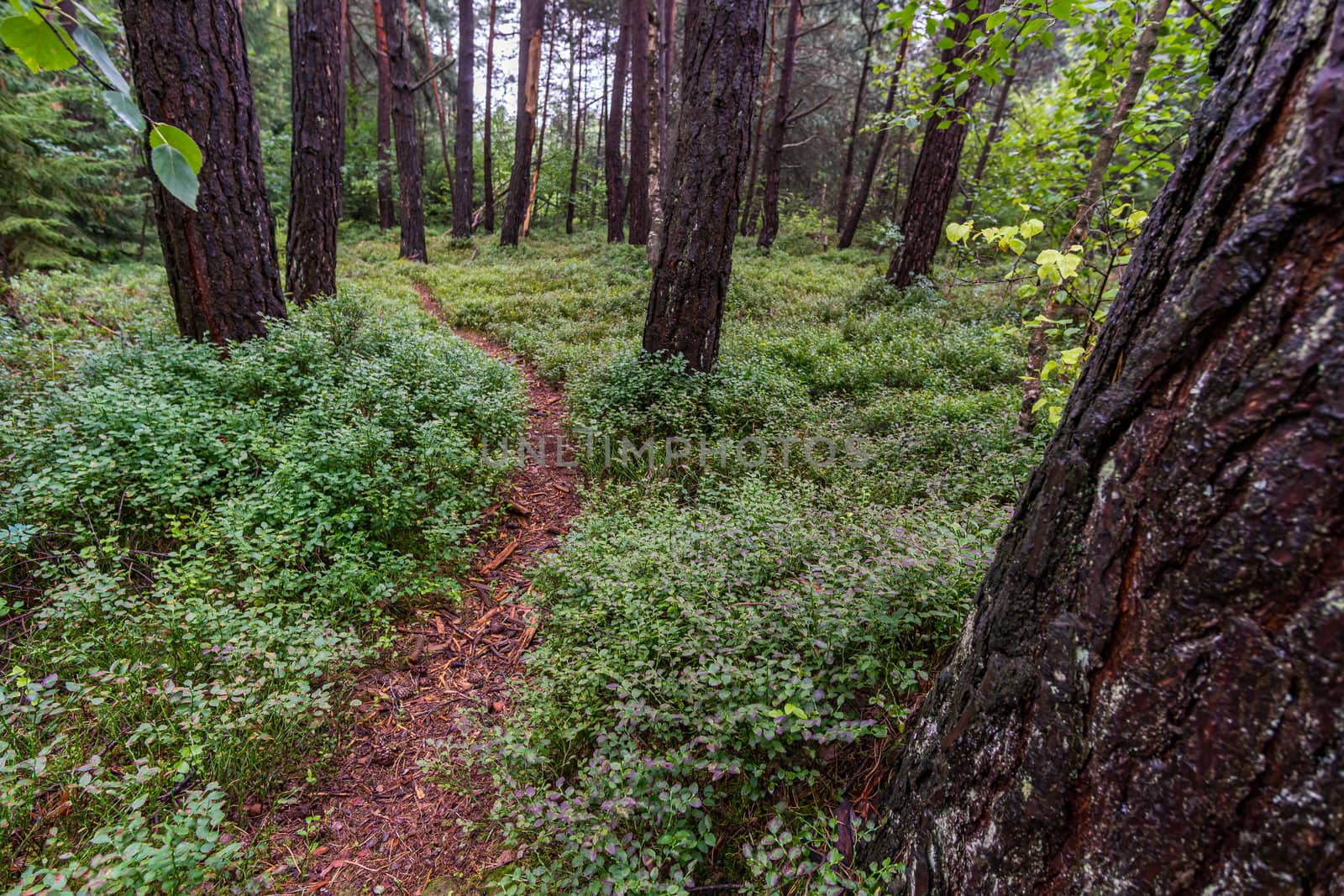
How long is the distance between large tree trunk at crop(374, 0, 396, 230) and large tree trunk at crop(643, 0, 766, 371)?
1516 centimetres

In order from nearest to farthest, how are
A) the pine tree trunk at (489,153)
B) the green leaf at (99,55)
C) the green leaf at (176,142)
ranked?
1. the green leaf at (99,55)
2. the green leaf at (176,142)
3. the pine tree trunk at (489,153)

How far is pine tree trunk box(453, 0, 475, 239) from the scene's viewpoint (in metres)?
16.5

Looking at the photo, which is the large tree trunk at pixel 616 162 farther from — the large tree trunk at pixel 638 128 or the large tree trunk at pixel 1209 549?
the large tree trunk at pixel 1209 549

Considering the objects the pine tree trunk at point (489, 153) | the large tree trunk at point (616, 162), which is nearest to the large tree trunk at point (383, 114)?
the pine tree trunk at point (489, 153)

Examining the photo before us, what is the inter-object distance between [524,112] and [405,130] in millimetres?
3909

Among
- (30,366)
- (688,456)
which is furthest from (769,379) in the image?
(30,366)

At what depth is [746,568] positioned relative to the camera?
9.39ft

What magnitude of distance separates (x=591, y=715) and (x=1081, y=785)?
5.91ft

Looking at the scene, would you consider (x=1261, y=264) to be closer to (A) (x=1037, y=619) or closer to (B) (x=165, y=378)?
(A) (x=1037, y=619)

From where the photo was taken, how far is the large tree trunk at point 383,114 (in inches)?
658

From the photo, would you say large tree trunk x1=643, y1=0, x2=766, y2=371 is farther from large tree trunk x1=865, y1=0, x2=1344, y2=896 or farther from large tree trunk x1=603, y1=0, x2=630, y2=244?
large tree trunk x1=603, y1=0, x2=630, y2=244

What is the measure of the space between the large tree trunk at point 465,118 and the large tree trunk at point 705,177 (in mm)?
14343

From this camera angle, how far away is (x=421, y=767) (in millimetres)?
2531

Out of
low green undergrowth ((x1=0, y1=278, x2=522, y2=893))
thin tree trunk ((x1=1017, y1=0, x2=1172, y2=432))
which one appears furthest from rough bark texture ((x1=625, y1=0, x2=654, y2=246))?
low green undergrowth ((x1=0, y1=278, x2=522, y2=893))
